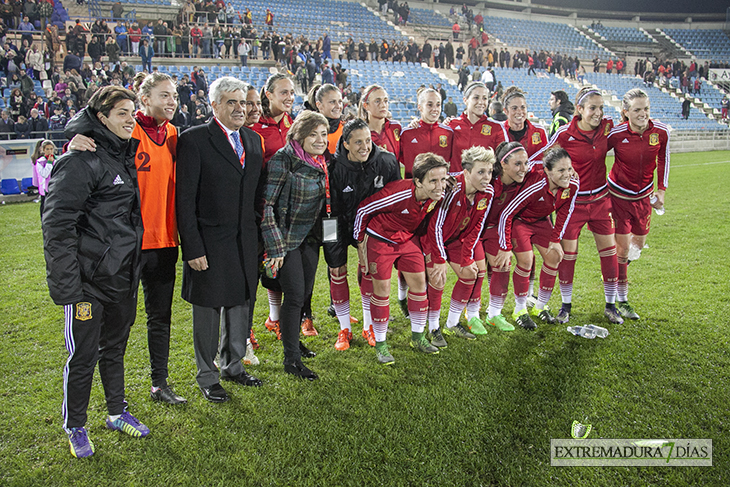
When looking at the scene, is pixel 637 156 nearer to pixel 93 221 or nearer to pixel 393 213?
pixel 393 213

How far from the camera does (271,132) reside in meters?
4.40

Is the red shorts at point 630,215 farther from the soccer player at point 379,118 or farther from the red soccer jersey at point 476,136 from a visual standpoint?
the soccer player at point 379,118

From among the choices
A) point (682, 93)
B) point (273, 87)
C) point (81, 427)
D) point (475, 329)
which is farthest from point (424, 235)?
point (682, 93)

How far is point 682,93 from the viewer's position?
108 ft

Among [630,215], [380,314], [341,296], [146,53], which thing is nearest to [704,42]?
[146,53]

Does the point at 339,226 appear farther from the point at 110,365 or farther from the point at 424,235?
the point at 110,365

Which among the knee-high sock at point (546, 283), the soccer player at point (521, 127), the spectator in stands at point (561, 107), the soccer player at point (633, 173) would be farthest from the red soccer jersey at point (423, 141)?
the spectator in stands at point (561, 107)

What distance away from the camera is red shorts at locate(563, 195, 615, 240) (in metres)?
4.82

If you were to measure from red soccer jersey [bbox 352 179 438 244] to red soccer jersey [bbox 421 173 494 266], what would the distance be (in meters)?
0.17

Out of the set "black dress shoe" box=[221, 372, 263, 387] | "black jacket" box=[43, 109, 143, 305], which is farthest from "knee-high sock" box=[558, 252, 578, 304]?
"black jacket" box=[43, 109, 143, 305]

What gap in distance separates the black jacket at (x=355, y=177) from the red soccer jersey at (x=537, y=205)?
1.20 metres

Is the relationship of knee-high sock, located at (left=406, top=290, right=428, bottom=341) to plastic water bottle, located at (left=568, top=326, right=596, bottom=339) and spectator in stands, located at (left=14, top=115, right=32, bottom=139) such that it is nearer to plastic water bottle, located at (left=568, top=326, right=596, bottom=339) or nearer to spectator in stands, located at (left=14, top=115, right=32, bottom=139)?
plastic water bottle, located at (left=568, top=326, right=596, bottom=339)

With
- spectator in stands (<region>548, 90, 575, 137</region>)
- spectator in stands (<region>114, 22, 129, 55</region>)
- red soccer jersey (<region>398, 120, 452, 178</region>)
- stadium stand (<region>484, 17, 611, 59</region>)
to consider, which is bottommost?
red soccer jersey (<region>398, 120, 452, 178</region>)

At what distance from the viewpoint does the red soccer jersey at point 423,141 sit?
15.9 ft
